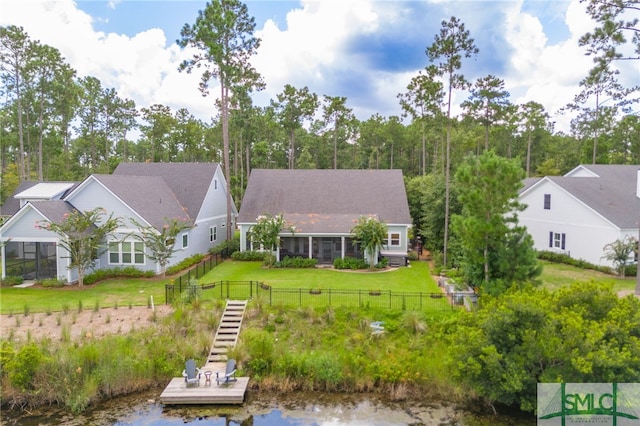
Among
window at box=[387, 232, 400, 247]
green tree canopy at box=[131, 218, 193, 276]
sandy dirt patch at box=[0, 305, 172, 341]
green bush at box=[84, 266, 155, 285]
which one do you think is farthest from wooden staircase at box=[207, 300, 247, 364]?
window at box=[387, 232, 400, 247]

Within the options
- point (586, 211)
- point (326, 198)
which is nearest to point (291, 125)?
point (326, 198)

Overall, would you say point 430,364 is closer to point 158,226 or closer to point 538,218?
point 158,226

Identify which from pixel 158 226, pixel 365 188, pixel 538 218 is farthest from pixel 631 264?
pixel 158 226

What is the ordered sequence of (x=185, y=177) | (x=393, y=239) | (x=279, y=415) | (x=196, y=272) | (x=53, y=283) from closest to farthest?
(x=279, y=415), (x=53, y=283), (x=196, y=272), (x=393, y=239), (x=185, y=177)

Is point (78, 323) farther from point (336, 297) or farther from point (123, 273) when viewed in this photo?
point (336, 297)

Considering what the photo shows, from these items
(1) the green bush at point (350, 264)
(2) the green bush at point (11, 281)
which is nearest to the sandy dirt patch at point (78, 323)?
(2) the green bush at point (11, 281)

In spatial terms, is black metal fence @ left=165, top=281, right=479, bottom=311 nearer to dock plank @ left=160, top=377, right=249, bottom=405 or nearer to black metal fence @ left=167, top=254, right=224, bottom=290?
black metal fence @ left=167, top=254, right=224, bottom=290
